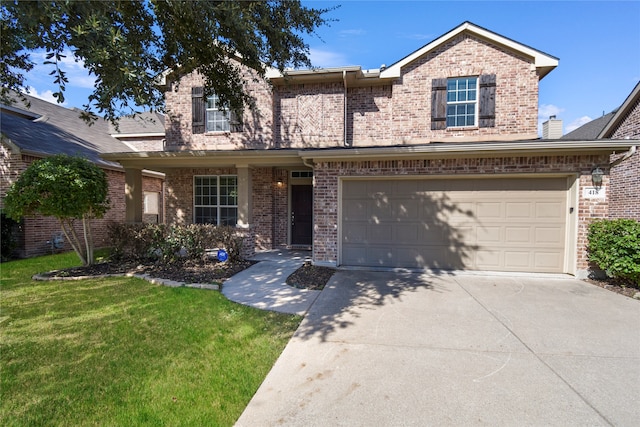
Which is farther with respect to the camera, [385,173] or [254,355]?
[385,173]

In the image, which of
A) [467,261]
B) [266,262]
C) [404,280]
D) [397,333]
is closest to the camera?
[397,333]

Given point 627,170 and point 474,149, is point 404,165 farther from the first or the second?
point 627,170

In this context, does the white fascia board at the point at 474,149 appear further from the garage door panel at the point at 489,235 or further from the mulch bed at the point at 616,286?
the mulch bed at the point at 616,286

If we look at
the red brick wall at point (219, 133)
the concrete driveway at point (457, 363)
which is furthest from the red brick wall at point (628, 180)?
the red brick wall at point (219, 133)

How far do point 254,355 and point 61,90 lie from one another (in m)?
4.79

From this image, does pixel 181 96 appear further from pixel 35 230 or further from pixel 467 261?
pixel 467 261

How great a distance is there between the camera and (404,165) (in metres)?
7.21

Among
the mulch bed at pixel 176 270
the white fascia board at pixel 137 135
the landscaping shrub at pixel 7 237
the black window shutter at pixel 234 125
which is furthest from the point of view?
the white fascia board at pixel 137 135

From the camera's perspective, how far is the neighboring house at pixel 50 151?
9172 millimetres

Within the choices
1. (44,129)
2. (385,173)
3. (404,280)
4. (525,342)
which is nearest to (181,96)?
(44,129)

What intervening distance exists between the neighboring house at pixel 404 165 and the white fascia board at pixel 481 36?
0.11ft

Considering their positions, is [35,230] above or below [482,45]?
below

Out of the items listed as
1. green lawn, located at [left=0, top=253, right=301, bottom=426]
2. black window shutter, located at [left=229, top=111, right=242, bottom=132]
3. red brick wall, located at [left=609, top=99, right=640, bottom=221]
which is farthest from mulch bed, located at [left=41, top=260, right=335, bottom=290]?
red brick wall, located at [left=609, top=99, right=640, bottom=221]

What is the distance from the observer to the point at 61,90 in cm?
440
